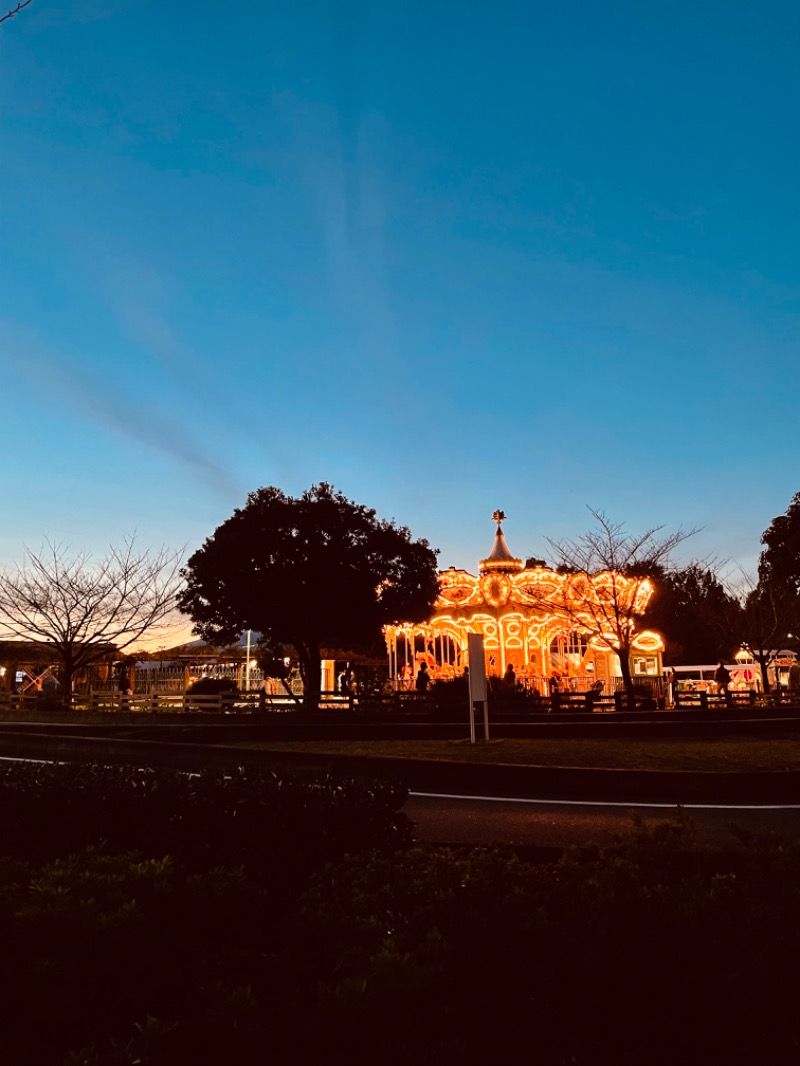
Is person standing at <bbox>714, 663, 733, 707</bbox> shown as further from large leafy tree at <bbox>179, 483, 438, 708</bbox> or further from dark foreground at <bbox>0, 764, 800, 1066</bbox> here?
dark foreground at <bbox>0, 764, 800, 1066</bbox>

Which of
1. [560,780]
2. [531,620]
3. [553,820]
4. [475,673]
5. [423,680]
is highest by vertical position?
[531,620]

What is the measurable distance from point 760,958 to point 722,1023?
31cm

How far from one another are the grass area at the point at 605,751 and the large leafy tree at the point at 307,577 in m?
14.8

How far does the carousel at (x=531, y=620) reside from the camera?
31.1m

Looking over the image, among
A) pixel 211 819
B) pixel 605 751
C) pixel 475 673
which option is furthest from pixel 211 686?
pixel 211 819

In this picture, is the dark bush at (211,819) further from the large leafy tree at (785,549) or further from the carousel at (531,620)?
the large leafy tree at (785,549)

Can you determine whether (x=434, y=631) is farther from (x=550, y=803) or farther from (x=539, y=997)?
(x=539, y=997)

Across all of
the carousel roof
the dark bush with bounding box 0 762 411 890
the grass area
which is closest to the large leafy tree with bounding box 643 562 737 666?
the carousel roof

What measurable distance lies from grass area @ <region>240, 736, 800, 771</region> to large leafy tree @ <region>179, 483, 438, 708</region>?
584 inches

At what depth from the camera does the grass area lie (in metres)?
12.3

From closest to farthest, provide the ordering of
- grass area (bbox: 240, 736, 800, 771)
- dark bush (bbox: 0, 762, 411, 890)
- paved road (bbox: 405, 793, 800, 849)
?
dark bush (bbox: 0, 762, 411, 890) < paved road (bbox: 405, 793, 800, 849) < grass area (bbox: 240, 736, 800, 771)

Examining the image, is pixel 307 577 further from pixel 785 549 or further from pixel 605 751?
pixel 785 549

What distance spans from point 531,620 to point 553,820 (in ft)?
80.6

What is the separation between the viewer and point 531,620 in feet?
109
